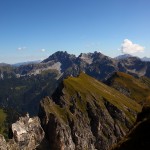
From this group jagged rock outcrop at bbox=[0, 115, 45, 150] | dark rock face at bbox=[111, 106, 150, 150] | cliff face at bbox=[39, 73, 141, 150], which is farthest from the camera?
cliff face at bbox=[39, 73, 141, 150]

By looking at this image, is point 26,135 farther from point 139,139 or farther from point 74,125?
point 139,139

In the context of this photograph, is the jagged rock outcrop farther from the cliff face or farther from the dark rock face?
the dark rock face

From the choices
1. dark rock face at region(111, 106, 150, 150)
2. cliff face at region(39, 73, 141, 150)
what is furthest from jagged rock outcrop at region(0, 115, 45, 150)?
dark rock face at region(111, 106, 150, 150)

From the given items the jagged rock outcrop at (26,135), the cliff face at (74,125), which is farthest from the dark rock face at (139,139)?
the cliff face at (74,125)

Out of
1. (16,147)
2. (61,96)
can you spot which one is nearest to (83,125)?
(61,96)

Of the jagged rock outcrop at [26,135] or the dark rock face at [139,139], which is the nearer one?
the dark rock face at [139,139]

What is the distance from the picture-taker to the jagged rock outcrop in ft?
466

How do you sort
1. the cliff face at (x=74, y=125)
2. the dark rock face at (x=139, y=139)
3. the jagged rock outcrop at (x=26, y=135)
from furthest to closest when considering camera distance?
the cliff face at (x=74, y=125) → the jagged rock outcrop at (x=26, y=135) → the dark rock face at (x=139, y=139)

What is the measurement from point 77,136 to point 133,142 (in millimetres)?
143200

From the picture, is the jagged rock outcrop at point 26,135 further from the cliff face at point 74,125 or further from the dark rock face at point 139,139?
the dark rock face at point 139,139

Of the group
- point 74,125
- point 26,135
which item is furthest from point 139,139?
point 74,125

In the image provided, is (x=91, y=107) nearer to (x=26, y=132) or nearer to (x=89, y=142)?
(x=89, y=142)

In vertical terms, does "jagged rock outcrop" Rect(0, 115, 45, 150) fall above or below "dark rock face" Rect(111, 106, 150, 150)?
below

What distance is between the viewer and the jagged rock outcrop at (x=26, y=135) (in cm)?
14216
